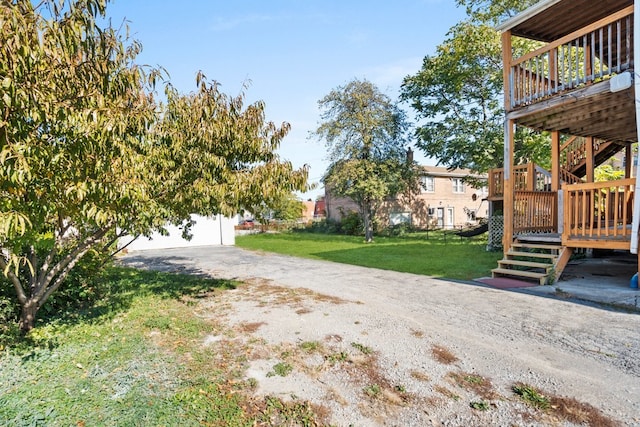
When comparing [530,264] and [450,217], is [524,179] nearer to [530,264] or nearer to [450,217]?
[530,264]

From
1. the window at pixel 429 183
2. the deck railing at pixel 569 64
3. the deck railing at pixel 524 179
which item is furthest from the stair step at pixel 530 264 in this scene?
the window at pixel 429 183

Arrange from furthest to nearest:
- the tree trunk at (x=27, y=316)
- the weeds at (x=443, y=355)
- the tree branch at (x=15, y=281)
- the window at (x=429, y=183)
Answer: the window at (x=429, y=183)
the tree trunk at (x=27, y=316)
the tree branch at (x=15, y=281)
the weeds at (x=443, y=355)

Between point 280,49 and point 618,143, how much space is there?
35.3ft

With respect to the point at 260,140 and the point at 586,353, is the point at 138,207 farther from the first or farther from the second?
the point at 586,353

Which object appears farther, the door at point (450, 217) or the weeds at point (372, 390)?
the door at point (450, 217)

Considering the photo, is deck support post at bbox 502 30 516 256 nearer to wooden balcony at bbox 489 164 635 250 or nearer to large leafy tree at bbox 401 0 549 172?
wooden balcony at bbox 489 164 635 250

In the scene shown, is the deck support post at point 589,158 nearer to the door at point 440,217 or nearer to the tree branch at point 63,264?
the tree branch at point 63,264

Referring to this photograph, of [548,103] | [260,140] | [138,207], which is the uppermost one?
[548,103]

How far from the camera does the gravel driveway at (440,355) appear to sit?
2832 millimetres

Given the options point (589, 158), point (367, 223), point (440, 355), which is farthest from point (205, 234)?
point (440, 355)

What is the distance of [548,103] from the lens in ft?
24.4

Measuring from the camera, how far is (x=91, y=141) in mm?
3113

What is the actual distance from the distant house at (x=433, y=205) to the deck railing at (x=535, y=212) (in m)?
17.4

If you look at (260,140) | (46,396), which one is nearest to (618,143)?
(260,140)
